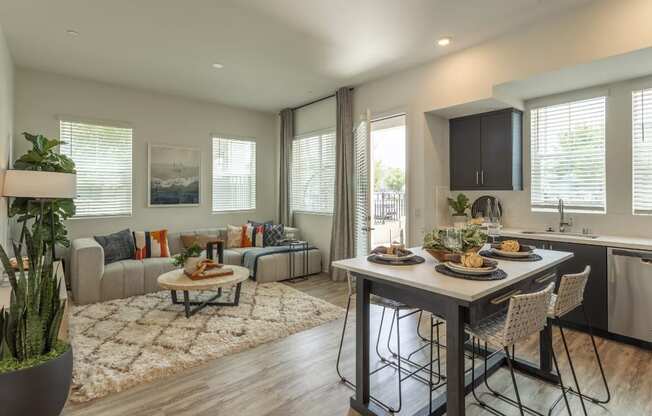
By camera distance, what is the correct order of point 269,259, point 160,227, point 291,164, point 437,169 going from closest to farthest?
point 437,169
point 269,259
point 160,227
point 291,164

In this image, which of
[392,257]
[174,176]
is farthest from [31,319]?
[174,176]

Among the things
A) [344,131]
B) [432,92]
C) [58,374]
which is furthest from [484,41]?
[58,374]

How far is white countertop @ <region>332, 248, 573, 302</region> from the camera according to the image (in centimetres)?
160

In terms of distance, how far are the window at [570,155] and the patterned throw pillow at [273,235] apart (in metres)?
3.73

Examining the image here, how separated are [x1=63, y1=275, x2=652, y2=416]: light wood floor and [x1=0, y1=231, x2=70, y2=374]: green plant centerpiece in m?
0.53

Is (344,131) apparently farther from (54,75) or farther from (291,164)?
(54,75)

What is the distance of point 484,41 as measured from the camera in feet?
11.8

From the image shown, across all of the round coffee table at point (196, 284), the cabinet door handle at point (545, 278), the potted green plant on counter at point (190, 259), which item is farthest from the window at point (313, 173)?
the cabinet door handle at point (545, 278)

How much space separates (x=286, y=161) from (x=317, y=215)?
49.8 inches

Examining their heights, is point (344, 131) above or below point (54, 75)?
below

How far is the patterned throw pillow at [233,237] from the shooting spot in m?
5.63

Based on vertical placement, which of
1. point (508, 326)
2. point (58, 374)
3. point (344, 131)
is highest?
point (344, 131)

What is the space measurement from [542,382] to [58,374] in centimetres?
305

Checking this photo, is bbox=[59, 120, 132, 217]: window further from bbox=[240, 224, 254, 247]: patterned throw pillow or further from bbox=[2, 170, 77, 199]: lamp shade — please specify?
bbox=[240, 224, 254, 247]: patterned throw pillow
